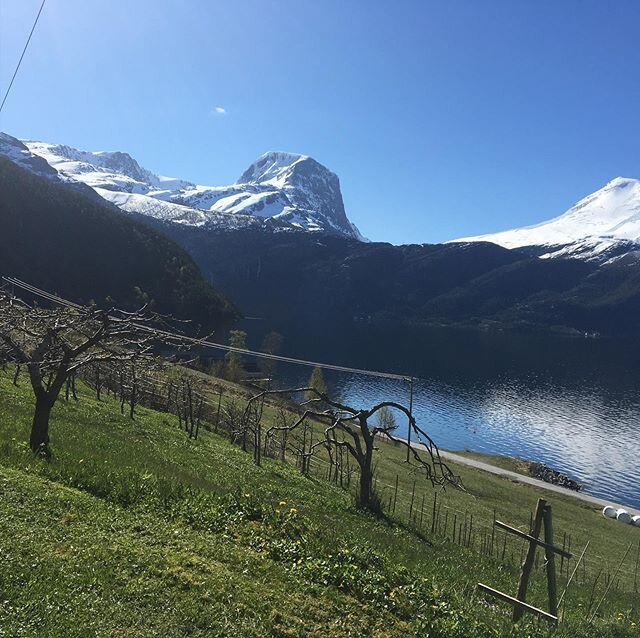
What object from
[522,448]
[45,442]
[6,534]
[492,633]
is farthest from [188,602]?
[522,448]

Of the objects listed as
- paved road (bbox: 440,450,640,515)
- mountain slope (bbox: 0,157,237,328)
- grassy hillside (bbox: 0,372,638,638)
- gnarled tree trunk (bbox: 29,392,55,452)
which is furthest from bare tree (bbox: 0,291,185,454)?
mountain slope (bbox: 0,157,237,328)

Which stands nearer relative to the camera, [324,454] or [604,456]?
[324,454]

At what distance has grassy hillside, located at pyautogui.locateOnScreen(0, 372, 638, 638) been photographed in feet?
24.9

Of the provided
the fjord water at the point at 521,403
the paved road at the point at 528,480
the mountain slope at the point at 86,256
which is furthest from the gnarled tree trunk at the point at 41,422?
the mountain slope at the point at 86,256

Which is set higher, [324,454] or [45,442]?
[45,442]

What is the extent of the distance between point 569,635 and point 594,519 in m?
47.8

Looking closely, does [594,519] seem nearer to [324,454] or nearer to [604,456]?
[324,454]

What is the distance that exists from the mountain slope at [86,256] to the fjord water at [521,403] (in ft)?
130

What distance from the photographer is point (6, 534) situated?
29.3 ft

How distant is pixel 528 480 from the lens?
64.8 metres

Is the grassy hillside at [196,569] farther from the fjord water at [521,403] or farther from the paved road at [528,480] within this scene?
the fjord water at [521,403]

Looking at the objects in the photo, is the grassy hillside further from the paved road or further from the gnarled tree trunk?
the paved road

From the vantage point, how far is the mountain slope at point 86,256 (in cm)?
→ 15612

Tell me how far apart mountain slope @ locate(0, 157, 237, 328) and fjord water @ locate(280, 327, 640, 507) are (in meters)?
39.6
